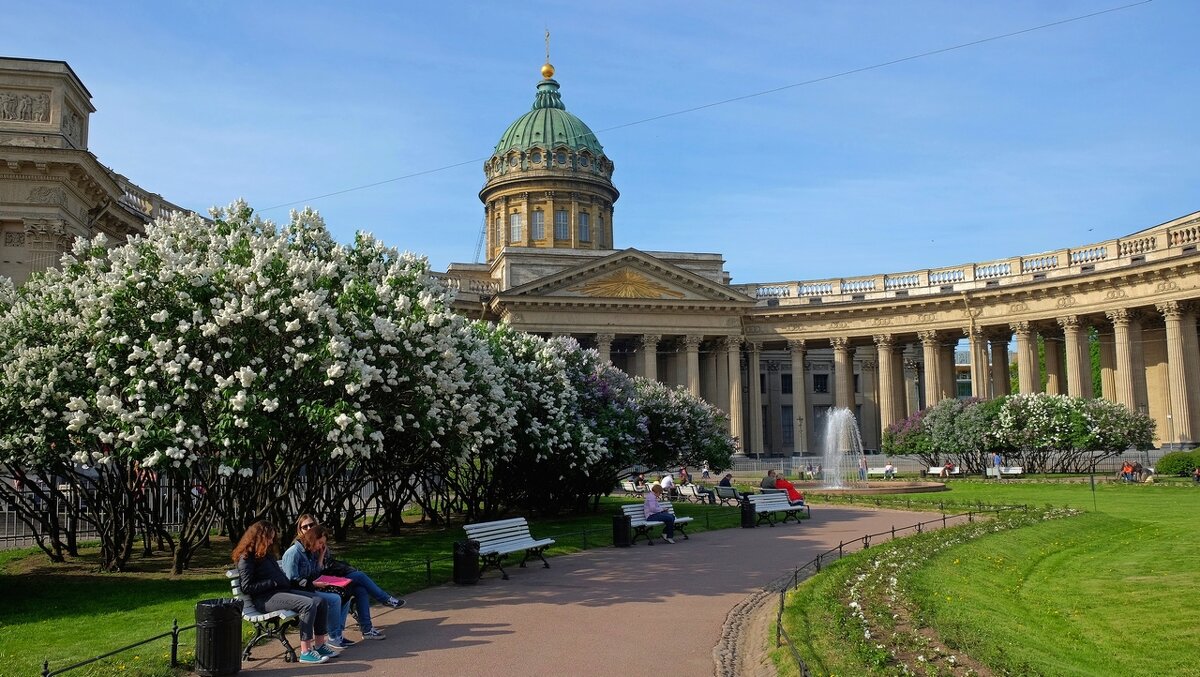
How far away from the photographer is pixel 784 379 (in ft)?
263

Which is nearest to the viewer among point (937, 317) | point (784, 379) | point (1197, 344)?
point (1197, 344)

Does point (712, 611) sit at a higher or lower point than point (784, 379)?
lower

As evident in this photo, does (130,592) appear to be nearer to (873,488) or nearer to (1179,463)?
(873,488)

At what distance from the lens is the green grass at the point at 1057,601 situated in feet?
35.2

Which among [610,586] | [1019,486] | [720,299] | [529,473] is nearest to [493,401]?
[610,586]

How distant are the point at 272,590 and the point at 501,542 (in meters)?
5.92

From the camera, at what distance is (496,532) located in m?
16.8

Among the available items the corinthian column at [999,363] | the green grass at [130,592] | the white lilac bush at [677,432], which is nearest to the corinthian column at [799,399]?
the corinthian column at [999,363]

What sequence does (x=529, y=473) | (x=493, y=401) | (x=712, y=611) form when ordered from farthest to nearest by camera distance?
(x=529, y=473) → (x=493, y=401) → (x=712, y=611)

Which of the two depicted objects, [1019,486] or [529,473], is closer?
[529,473]

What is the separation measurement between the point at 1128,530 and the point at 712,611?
13.2 metres

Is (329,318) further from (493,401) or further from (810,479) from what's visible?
(810,479)

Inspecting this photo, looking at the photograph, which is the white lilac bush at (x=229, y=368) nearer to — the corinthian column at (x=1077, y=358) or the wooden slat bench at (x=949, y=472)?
the wooden slat bench at (x=949, y=472)

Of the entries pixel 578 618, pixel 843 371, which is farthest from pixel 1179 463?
pixel 578 618
